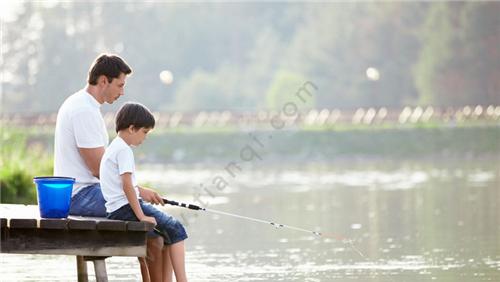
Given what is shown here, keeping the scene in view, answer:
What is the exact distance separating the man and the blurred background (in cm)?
188

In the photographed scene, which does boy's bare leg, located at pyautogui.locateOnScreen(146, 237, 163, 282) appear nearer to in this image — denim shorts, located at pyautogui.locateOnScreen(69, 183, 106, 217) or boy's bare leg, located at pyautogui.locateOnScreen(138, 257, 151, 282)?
boy's bare leg, located at pyautogui.locateOnScreen(138, 257, 151, 282)

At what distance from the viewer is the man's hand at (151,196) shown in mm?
8531

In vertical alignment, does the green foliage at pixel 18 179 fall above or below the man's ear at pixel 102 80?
above

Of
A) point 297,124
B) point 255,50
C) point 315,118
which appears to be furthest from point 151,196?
point 255,50

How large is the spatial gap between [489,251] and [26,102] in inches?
2629

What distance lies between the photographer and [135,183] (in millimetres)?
8297

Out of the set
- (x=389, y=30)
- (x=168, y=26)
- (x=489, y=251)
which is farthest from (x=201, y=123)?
(x=489, y=251)

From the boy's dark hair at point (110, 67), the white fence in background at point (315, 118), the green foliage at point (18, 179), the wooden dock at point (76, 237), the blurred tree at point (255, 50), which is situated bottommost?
the wooden dock at point (76, 237)

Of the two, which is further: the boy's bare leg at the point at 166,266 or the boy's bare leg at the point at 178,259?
the boy's bare leg at the point at 166,266

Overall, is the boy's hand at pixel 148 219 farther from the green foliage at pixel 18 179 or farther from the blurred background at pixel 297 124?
the green foliage at pixel 18 179

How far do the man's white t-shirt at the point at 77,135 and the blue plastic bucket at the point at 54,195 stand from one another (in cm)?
35

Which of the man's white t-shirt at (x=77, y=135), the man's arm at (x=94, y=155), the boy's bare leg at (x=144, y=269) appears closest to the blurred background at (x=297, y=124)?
the boy's bare leg at (x=144, y=269)

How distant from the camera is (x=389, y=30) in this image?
72.1 metres

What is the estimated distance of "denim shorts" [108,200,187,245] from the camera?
8.31m
